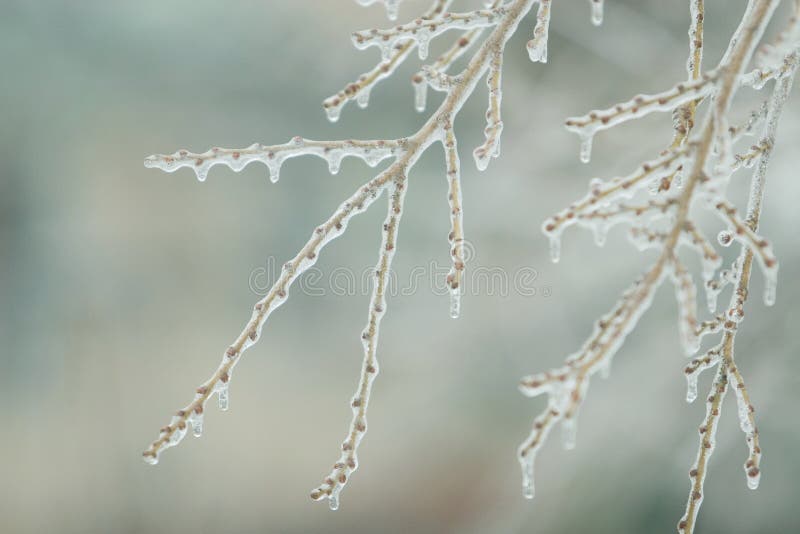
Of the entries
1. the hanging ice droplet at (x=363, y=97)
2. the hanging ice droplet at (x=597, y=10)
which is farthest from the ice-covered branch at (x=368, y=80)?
the hanging ice droplet at (x=597, y=10)

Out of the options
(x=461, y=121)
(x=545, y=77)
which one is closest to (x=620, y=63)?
(x=545, y=77)

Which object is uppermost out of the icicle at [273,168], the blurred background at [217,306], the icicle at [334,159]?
the blurred background at [217,306]

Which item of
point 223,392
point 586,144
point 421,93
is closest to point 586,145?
point 586,144

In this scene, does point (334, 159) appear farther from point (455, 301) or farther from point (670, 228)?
point (670, 228)

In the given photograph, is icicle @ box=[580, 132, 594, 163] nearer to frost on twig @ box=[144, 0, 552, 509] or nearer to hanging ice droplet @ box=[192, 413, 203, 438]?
frost on twig @ box=[144, 0, 552, 509]

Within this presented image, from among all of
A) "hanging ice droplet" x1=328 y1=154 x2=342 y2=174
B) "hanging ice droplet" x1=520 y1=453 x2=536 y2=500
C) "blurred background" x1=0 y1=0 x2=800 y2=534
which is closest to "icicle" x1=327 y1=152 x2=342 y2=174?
"hanging ice droplet" x1=328 y1=154 x2=342 y2=174

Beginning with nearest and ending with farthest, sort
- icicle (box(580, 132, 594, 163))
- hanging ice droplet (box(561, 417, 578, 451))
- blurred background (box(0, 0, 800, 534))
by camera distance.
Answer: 1. hanging ice droplet (box(561, 417, 578, 451))
2. icicle (box(580, 132, 594, 163))
3. blurred background (box(0, 0, 800, 534))

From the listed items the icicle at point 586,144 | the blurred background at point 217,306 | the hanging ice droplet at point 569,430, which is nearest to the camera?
the hanging ice droplet at point 569,430

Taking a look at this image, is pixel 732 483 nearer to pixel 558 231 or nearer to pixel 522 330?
pixel 522 330

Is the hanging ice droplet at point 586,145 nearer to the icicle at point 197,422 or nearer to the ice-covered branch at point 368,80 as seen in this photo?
the ice-covered branch at point 368,80
